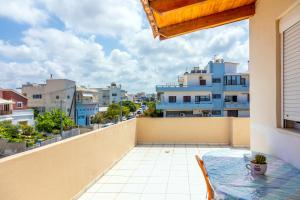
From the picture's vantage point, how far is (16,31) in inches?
1260

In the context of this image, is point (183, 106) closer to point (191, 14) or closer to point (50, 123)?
point (50, 123)

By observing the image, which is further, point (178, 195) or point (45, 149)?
point (178, 195)

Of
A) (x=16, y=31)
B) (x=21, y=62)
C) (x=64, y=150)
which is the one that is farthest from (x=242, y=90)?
(x=21, y=62)

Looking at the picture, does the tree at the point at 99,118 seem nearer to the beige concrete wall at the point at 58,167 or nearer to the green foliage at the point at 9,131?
the green foliage at the point at 9,131

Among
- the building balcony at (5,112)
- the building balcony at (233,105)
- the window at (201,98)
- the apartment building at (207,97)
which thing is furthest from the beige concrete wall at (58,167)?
the building balcony at (5,112)

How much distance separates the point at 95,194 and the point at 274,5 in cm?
350

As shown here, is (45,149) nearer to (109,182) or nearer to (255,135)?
(109,182)

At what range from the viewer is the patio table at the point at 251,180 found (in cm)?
183

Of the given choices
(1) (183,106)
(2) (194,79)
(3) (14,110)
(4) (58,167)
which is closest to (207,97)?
(2) (194,79)

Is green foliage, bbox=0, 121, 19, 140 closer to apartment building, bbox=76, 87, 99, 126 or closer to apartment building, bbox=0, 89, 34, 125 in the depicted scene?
apartment building, bbox=0, 89, 34, 125

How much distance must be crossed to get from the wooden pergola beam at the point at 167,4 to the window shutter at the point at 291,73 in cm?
129

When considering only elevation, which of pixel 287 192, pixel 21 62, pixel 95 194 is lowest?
pixel 95 194

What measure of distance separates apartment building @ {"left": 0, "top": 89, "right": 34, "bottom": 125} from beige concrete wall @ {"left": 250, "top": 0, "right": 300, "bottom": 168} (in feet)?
83.9

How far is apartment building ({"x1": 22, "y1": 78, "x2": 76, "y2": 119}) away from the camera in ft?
139
